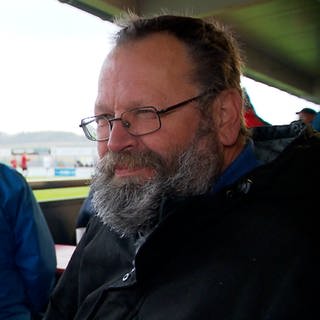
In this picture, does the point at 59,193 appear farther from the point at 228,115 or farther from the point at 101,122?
the point at 228,115

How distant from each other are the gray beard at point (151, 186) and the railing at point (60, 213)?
7.94ft

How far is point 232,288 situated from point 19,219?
1214 mm

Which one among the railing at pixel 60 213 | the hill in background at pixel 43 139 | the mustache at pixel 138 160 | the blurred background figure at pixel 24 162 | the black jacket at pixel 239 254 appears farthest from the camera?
the blurred background figure at pixel 24 162

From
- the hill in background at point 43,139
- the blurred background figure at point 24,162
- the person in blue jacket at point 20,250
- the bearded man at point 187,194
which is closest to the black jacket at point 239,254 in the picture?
the bearded man at point 187,194

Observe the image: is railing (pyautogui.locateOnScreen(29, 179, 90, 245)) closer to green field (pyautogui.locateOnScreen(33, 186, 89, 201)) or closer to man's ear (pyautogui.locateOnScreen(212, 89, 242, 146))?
green field (pyautogui.locateOnScreen(33, 186, 89, 201))

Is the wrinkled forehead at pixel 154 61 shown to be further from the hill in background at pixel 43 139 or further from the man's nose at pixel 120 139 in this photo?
the hill in background at pixel 43 139

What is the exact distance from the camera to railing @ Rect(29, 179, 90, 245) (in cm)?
337

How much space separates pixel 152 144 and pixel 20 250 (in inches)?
42.7

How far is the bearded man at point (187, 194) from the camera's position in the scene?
0.77 metres

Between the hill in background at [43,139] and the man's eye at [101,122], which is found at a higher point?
the man's eye at [101,122]

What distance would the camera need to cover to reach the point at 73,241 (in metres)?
3.61

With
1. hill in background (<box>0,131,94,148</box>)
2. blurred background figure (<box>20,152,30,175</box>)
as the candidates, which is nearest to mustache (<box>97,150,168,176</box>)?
hill in background (<box>0,131,94,148</box>)

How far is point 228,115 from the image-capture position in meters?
1.04

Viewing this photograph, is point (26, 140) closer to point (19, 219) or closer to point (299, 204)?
point (19, 219)
